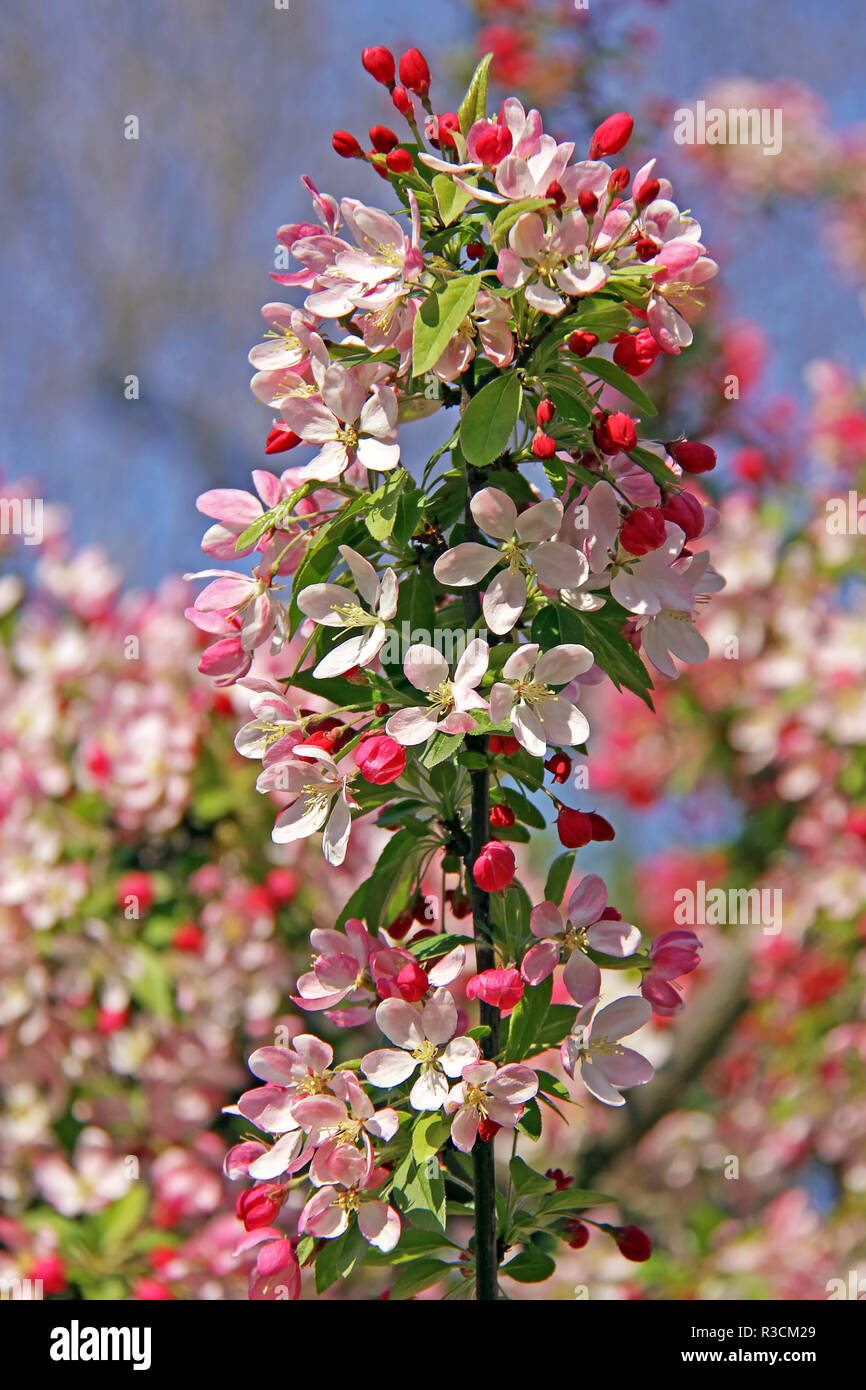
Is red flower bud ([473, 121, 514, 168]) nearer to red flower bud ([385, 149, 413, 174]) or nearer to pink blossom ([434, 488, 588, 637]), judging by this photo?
red flower bud ([385, 149, 413, 174])

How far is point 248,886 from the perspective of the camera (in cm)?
176

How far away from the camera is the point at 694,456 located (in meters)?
0.74

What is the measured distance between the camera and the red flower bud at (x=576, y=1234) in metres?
0.79

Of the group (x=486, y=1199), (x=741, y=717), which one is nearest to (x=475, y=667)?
(x=486, y=1199)

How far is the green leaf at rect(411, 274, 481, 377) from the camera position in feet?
2.20

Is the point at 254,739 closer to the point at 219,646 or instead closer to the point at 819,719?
the point at 219,646

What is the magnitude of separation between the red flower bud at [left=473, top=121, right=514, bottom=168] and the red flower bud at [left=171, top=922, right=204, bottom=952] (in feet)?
4.22

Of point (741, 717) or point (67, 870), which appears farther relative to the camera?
point (741, 717)

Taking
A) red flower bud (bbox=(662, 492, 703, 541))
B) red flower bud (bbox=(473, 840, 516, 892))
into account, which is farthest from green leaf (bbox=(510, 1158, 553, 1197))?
red flower bud (bbox=(662, 492, 703, 541))

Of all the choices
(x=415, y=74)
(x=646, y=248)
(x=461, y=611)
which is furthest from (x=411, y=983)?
(x=415, y=74)

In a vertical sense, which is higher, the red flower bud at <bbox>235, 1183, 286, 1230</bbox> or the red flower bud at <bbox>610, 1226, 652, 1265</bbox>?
the red flower bud at <bbox>235, 1183, 286, 1230</bbox>

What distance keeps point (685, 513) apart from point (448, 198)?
0.79 feet

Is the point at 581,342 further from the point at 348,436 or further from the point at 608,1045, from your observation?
the point at 608,1045
